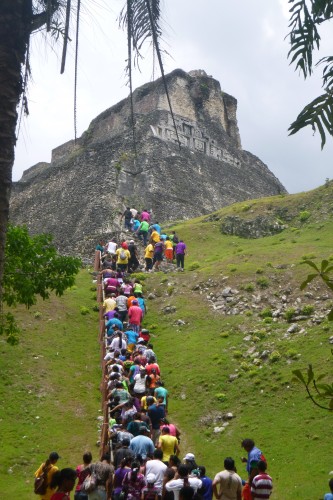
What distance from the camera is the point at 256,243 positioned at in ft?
102

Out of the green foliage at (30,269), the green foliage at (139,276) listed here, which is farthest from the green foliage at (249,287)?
the green foliage at (30,269)

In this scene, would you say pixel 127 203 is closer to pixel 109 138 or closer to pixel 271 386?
pixel 109 138

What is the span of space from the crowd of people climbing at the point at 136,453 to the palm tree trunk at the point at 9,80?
3752 millimetres

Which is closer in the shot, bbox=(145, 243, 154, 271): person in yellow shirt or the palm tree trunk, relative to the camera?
the palm tree trunk

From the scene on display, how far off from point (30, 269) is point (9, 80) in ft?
28.8

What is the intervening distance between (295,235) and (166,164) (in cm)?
1702

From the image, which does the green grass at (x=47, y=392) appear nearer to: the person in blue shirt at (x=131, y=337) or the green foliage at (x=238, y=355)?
the person in blue shirt at (x=131, y=337)

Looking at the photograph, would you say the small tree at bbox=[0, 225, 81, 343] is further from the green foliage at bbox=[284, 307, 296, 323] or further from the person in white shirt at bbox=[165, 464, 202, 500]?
the green foliage at bbox=[284, 307, 296, 323]

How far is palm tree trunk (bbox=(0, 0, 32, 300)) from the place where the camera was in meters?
5.59

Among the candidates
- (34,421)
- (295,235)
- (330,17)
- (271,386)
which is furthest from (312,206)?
(330,17)

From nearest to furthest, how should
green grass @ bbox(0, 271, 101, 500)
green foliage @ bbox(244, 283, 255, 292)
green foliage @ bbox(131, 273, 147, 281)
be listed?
green grass @ bbox(0, 271, 101, 500) → green foliage @ bbox(244, 283, 255, 292) → green foliage @ bbox(131, 273, 147, 281)

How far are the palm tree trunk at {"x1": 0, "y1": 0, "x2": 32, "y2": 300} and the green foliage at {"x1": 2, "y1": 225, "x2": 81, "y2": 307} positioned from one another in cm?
823

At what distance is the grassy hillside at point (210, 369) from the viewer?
13.8 metres

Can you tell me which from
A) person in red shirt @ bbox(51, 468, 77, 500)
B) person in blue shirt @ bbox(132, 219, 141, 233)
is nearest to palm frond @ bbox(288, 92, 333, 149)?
person in red shirt @ bbox(51, 468, 77, 500)
